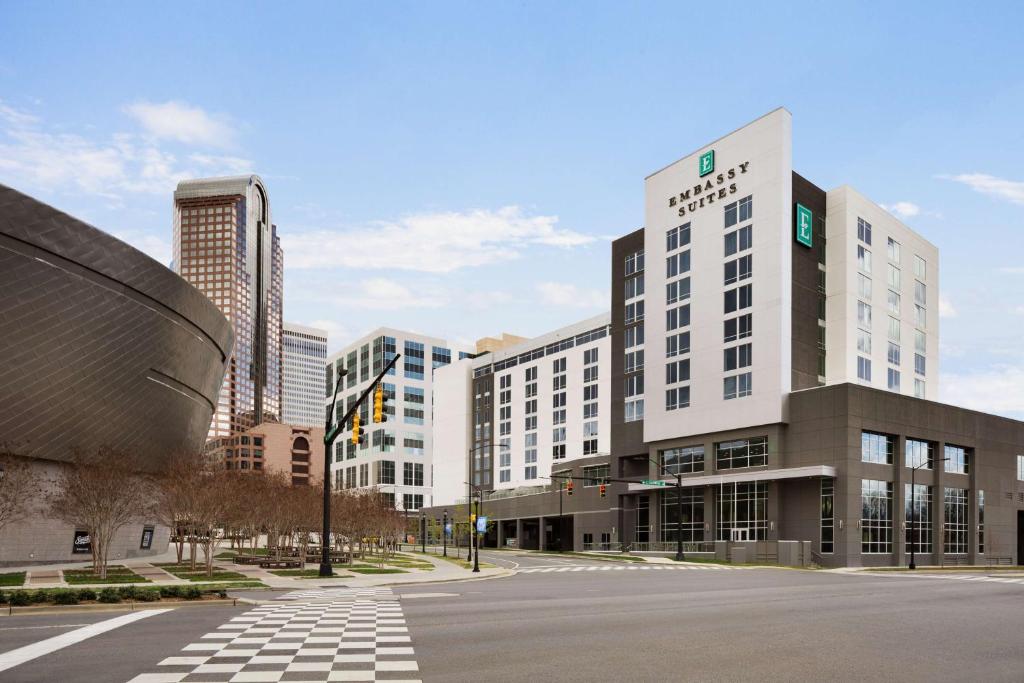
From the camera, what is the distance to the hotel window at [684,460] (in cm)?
8481

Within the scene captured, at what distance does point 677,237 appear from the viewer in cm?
8950

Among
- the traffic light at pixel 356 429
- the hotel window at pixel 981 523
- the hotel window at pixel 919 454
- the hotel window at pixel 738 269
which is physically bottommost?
the hotel window at pixel 981 523

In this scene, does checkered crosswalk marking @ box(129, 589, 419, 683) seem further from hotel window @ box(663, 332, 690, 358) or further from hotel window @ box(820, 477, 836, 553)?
hotel window @ box(663, 332, 690, 358)

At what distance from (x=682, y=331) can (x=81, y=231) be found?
56100 mm

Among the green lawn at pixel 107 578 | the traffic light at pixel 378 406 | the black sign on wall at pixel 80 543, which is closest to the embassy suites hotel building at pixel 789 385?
the black sign on wall at pixel 80 543

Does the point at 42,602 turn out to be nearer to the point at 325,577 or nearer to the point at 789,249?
the point at 325,577

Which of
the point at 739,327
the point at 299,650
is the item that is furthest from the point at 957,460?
the point at 299,650

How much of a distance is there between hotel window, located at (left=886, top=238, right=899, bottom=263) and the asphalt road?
63191 millimetres

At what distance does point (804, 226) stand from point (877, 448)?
20.5 metres

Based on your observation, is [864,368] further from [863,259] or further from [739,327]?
[739,327]

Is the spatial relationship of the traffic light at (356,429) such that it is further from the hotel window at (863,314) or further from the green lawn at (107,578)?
the hotel window at (863,314)

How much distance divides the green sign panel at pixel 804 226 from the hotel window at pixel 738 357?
34.7ft

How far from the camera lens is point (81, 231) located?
4922 centimetres

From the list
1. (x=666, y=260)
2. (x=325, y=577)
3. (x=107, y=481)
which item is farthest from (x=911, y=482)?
(x=107, y=481)
